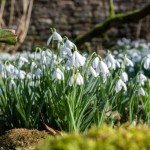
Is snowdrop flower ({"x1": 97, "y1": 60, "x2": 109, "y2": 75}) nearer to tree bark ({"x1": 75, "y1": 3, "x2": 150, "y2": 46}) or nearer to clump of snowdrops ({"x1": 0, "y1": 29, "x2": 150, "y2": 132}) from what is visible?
clump of snowdrops ({"x1": 0, "y1": 29, "x2": 150, "y2": 132})

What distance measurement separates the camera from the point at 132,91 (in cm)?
476

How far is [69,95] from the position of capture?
4.28 metres

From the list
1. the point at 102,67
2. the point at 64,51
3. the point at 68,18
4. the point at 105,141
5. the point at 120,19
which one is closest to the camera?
the point at 105,141

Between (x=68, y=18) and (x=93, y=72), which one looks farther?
(x=68, y=18)

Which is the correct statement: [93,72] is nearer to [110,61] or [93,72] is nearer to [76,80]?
[76,80]

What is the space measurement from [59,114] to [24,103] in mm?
431

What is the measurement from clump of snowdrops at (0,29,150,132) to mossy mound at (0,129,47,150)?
8.2 inches

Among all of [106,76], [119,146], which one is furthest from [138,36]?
[119,146]

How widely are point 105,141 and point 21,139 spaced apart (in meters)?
1.92

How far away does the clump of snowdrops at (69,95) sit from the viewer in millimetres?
4305

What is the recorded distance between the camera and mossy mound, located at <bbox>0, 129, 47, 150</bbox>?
13.8ft

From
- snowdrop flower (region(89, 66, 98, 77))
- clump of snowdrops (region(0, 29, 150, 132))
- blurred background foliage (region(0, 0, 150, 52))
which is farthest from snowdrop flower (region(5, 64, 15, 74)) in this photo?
blurred background foliage (region(0, 0, 150, 52))

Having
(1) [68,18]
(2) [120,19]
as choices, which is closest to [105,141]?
(2) [120,19]

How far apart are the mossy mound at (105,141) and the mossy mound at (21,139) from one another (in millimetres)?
1642
